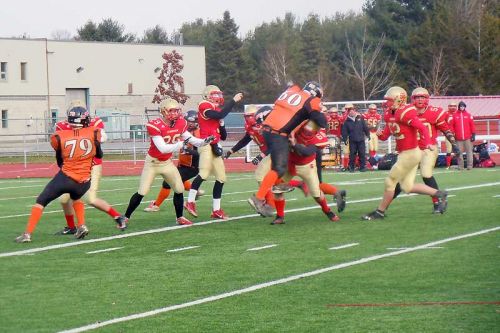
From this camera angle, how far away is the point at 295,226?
14.4m

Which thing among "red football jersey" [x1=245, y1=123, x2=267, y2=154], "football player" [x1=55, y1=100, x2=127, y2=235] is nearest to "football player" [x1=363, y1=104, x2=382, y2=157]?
"red football jersey" [x1=245, y1=123, x2=267, y2=154]

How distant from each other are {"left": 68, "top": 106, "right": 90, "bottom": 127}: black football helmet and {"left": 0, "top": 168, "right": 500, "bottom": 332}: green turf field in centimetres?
141

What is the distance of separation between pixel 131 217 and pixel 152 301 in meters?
7.33

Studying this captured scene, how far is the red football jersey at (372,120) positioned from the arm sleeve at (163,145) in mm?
18172

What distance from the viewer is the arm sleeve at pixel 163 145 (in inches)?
565

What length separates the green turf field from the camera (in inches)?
320

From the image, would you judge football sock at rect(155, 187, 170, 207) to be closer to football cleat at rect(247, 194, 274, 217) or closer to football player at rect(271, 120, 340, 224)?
football player at rect(271, 120, 340, 224)

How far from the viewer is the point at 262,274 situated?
10.2m

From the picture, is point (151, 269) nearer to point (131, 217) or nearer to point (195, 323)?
point (195, 323)

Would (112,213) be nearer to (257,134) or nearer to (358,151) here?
(257,134)

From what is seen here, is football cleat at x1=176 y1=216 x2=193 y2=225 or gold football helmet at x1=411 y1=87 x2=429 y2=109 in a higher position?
gold football helmet at x1=411 y1=87 x2=429 y2=109

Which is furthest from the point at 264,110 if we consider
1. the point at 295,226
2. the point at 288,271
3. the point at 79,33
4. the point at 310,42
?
the point at 79,33

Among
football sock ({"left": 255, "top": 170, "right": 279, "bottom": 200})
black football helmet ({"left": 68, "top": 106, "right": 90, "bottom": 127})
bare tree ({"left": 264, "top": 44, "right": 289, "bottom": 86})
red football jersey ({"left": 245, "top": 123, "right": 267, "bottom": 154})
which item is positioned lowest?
football sock ({"left": 255, "top": 170, "right": 279, "bottom": 200})

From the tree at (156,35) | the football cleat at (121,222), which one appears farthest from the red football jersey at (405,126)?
the tree at (156,35)
